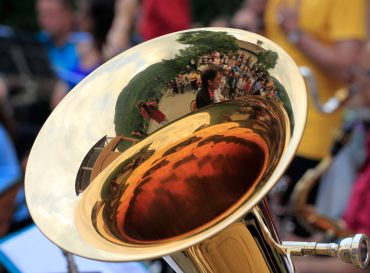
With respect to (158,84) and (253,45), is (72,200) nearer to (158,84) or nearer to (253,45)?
(158,84)

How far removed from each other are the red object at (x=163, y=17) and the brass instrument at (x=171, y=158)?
4.24ft

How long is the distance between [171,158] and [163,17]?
135cm

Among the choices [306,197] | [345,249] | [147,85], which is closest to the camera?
[345,249]

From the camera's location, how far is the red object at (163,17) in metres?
2.59

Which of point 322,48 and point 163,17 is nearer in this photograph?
point 322,48

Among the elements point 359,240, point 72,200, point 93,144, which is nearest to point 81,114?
point 93,144

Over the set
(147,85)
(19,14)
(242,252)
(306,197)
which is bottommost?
(19,14)

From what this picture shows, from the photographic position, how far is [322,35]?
242 cm

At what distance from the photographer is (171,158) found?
1.33m

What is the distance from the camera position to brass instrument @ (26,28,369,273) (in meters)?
1.15

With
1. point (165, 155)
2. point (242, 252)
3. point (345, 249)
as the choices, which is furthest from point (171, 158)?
point (345, 249)

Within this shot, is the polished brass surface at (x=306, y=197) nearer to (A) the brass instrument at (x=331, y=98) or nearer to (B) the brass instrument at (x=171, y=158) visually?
(A) the brass instrument at (x=331, y=98)

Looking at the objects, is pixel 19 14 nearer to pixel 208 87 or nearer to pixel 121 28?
pixel 121 28

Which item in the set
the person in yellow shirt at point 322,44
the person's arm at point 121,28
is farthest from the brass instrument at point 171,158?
the person's arm at point 121,28
